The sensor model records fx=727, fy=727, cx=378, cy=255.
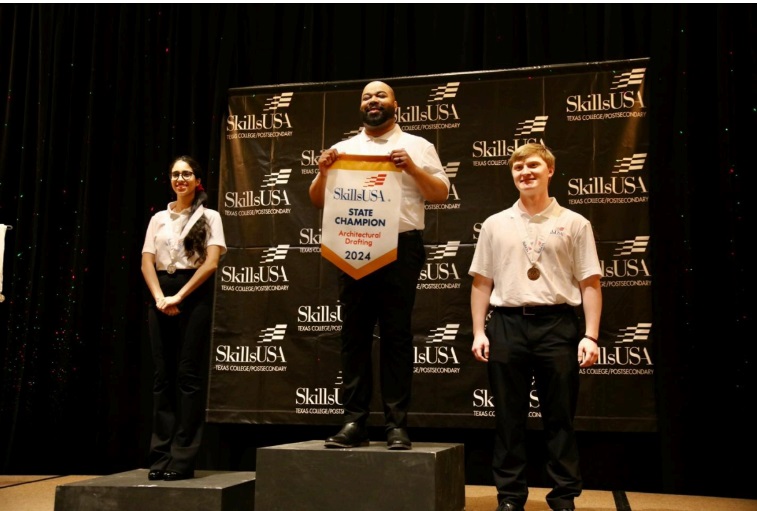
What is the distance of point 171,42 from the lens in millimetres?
5215

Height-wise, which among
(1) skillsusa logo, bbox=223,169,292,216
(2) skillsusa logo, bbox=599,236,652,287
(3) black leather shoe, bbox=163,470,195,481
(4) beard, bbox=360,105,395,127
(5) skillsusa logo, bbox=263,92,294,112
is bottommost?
(3) black leather shoe, bbox=163,470,195,481

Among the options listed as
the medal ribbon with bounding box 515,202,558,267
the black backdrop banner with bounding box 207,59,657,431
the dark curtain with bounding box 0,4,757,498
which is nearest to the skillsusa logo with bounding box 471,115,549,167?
the black backdrop banner with bounding box 207,59,657,431

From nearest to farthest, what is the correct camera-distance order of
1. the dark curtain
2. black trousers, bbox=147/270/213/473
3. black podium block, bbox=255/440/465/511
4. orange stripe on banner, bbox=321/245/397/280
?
1. black podium block, bbox=255/440/465/511
2. orange stripe on banner, bbox=321/245/397/280
3. black trousers, bbox=147/270/213/473
4. the dark curtain

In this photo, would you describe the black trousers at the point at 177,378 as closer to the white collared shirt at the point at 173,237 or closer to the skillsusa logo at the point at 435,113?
the white collared shirt at the point at 173,237

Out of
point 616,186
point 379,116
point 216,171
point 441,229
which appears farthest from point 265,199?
point 616,186

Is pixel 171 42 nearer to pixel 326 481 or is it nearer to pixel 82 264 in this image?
pixel 82 264

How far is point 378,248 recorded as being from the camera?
2.83 meters

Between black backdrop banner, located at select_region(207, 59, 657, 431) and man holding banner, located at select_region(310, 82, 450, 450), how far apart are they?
59.4 inches

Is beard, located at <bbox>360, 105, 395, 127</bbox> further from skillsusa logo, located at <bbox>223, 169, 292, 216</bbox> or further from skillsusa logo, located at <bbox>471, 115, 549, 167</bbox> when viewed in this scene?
skillsusa logo, located at <bbox>223, 169, 292, 216</bbox>

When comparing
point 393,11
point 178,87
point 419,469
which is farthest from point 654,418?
point 178,87

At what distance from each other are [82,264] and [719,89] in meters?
4.27

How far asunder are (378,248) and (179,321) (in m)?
1.05

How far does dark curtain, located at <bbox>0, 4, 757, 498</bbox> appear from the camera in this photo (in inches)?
164

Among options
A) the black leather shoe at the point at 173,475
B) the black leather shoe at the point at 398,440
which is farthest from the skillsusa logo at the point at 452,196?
the black leather shoe at the point at 173,475
